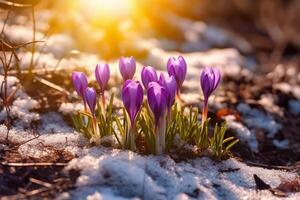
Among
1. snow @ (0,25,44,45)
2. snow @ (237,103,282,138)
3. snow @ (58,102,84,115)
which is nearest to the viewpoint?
snow @ (58,102,84,115)

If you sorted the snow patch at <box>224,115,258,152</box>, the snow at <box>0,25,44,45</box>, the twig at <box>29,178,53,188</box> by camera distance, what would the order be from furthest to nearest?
the snow at <box>0,25,44,45</box>, the snow patch at <box>224,115,258,152</box>, the twig at <box>29,178,53,188</box>

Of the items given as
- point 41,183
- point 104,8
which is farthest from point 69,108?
point 104,8

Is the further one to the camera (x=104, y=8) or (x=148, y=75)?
(x=104, y=8)

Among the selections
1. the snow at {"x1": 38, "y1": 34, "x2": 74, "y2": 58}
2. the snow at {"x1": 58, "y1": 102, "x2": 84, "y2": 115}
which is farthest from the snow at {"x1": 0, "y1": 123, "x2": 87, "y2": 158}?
the snow at {"x1": 38, "y1": 34, "x2": 74, "y2": 58}

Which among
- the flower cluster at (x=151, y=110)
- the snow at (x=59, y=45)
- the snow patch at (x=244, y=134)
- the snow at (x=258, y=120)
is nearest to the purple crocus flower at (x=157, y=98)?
the flower cluster at (x=151, y=110)

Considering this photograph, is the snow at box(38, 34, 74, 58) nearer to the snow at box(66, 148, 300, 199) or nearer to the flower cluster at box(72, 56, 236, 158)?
the flower cluster at box(72, 56, 236, 158)

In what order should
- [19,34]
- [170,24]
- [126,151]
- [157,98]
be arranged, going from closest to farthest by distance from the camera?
[157,98] → [126,151] → [19,34] → [170,24]

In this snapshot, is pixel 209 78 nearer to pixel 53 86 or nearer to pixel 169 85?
pixel 169 85
